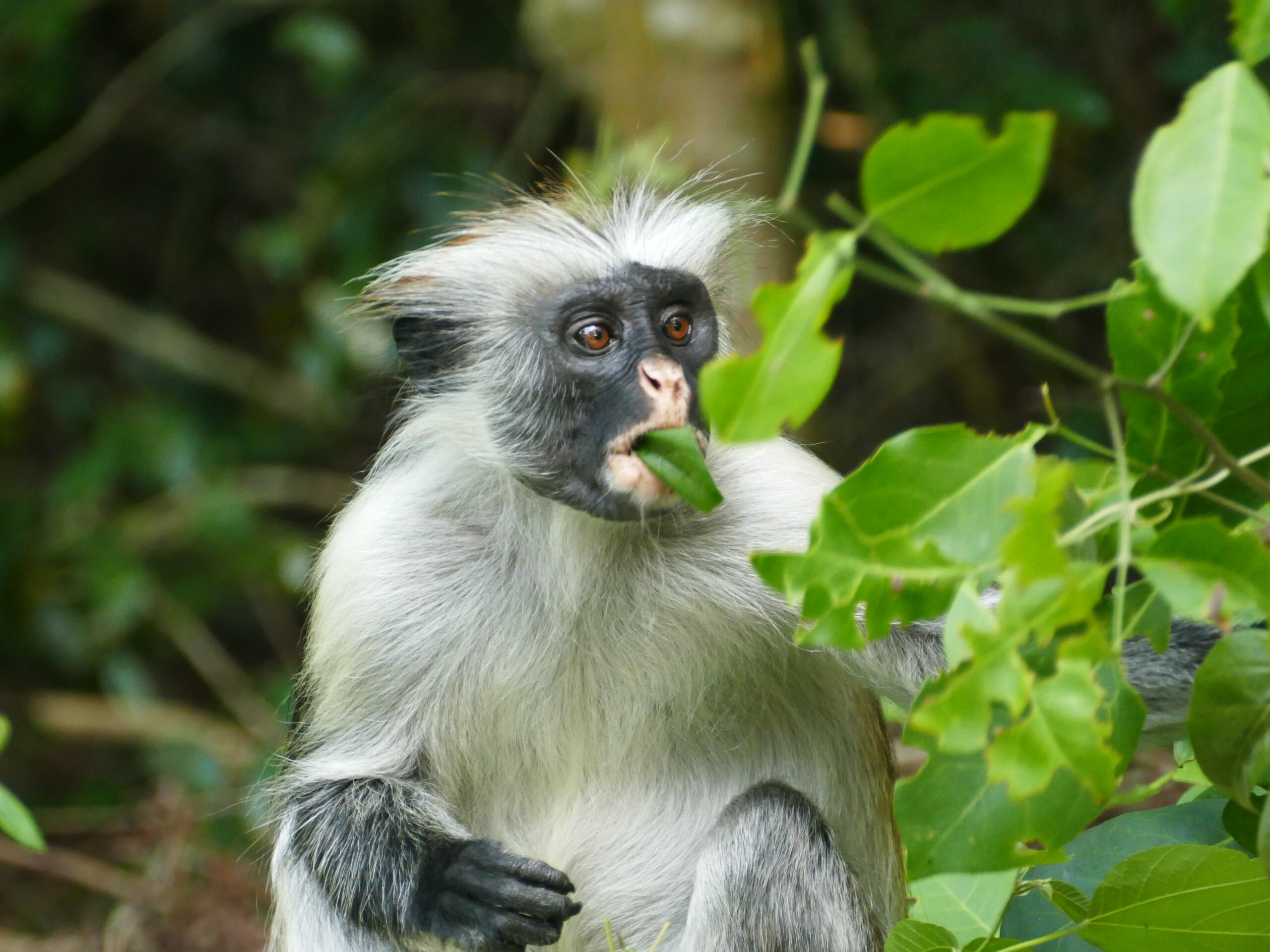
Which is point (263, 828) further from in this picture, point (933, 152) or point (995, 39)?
point (995, 39)

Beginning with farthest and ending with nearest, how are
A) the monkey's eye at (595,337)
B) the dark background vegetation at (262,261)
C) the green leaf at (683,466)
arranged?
1. the dark background vegetation at (262,261)
2. the monkey's eye at (595,337)
3. the green leaf at (683,466)

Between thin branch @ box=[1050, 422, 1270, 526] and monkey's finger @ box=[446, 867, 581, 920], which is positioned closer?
thin branch @ box=[1050, 422, 1270, 526]

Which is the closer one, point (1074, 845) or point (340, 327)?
point (1074, 845)

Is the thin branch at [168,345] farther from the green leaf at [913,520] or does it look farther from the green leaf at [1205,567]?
the green leaf at [1205,567]

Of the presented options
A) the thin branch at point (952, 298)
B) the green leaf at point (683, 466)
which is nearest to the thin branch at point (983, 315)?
the thin branch at point (952, 298)

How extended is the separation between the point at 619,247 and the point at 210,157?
5.89 meters

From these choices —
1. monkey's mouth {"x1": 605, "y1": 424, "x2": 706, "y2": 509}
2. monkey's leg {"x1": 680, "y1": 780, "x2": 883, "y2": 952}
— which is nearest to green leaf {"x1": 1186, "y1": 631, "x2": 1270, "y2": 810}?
monkey's mouth {"x1": 605, "y1": 424, "x2": 706, "y2": 509}

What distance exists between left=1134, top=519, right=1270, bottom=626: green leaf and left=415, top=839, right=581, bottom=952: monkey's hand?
1672mm

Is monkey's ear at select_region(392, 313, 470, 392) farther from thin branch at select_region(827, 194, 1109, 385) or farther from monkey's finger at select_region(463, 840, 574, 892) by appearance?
thin branch at select_region(827, 194, 1109, 385)

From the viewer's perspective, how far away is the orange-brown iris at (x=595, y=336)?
3.25 meters

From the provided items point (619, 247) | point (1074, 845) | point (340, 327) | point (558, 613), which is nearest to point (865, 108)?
point (340, 327)

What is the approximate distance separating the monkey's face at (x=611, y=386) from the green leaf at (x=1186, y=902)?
1196 mm

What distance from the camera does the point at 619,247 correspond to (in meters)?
3.62

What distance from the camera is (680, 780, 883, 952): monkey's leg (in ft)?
10.0
